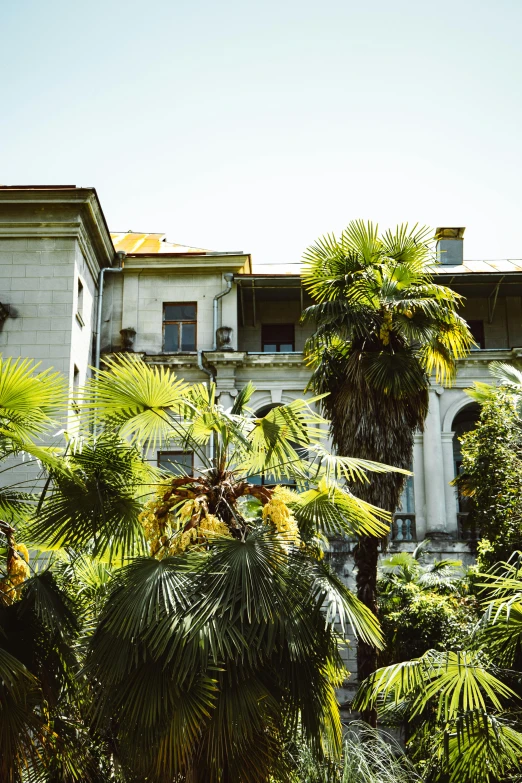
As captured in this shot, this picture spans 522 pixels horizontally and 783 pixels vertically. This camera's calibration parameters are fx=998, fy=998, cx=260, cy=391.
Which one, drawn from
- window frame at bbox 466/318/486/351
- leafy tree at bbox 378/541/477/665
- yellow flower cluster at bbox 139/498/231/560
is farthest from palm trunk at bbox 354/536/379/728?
window frame at bbox 466/318/486/351

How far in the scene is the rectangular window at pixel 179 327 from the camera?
92.1 feet

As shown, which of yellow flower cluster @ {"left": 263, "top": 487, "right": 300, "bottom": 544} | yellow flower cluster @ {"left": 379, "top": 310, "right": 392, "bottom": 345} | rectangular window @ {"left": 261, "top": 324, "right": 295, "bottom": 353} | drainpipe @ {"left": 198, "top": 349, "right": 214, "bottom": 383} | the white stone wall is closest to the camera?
yellow flower cluster @ {"left": 263, "top": 487, "right": 300, "bottom": 544}

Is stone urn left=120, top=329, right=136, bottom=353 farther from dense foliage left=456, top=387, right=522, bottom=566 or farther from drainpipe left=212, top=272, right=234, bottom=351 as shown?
dense foliage left=456, top=387, right=522, bottom=566

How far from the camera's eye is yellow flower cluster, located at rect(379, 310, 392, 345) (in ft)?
53.3

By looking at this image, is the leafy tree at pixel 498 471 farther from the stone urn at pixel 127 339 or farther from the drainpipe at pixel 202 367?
the stone urn at pixel 127 339

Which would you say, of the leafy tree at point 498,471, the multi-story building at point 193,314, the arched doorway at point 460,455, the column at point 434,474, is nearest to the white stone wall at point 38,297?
the multi-story building at point 193,314

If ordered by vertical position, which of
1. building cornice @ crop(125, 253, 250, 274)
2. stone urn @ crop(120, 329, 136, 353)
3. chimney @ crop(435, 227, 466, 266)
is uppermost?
chimney @ crop(435, 227, 466, 266)

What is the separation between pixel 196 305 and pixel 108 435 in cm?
1743

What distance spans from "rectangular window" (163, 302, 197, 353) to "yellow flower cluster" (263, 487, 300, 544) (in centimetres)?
1758

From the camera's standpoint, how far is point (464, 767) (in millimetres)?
10812

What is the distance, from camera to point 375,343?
54.5 feet

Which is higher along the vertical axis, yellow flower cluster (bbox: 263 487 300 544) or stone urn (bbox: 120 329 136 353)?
stone urn (bbox: 120 329 136 353)

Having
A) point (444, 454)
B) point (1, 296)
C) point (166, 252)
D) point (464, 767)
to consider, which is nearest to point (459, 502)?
point (444, 454)

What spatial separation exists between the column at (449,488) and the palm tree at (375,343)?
9704mm
